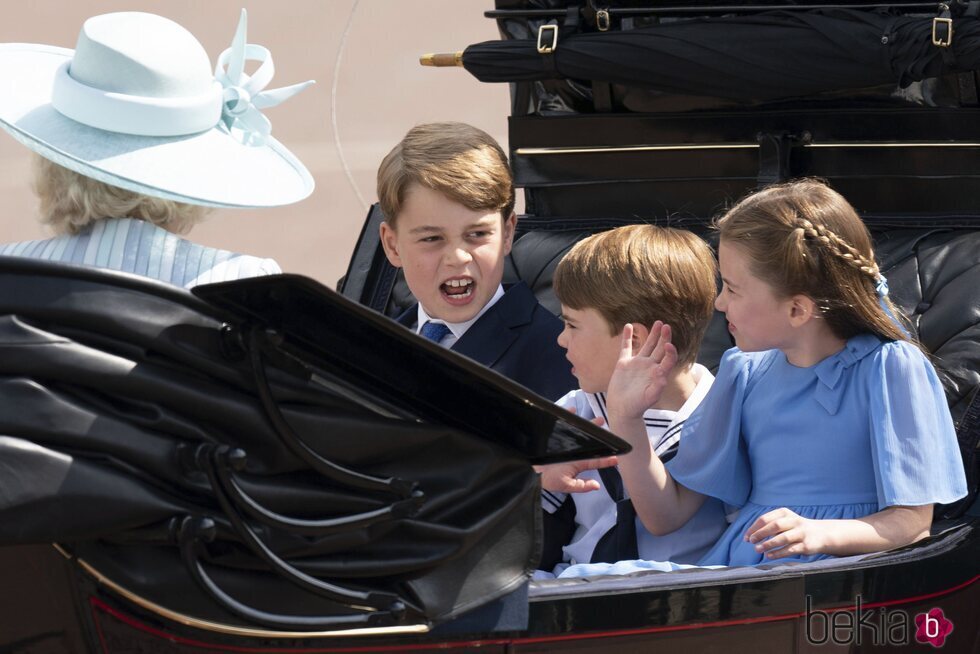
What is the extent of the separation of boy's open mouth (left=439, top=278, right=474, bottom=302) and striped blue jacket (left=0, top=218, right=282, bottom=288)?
460mm

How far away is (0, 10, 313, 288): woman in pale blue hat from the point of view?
1663mm

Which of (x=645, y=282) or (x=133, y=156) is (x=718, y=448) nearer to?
(x=645, y=282)

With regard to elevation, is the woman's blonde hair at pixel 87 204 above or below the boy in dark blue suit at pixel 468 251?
above

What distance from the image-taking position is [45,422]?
117 centimetres

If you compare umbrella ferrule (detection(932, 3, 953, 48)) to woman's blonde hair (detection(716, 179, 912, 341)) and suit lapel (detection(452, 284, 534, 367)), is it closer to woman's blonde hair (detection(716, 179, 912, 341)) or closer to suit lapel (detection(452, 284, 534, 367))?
woman's blonde hair (detection(716, 179, 912, 341))

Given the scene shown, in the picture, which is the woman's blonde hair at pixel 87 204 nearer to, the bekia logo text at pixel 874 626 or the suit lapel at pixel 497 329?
the suit lapel at pixel 497 329

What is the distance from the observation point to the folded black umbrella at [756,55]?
2150 mm

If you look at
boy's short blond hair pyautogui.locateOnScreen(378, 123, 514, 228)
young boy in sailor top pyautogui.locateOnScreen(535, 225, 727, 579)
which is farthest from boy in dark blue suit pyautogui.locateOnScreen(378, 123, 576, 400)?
young boy in sailor top pyautogui.locateOnScreen(535, 225, 727, 579)

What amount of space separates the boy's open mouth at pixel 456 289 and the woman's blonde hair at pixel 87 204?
0.47m

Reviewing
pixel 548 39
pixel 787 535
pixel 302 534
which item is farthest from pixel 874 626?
pixel 548 39

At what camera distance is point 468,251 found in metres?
2.09

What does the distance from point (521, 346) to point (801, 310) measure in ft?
1.66

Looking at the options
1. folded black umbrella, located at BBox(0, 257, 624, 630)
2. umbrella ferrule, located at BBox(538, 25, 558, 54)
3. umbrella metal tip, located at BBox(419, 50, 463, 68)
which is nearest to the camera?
folded black umbrella, located at BBox(0, 257, 624, 630)

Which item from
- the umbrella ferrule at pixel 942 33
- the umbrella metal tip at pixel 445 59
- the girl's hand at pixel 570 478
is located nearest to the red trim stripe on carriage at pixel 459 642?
the girl's hand at pixel 570 478
